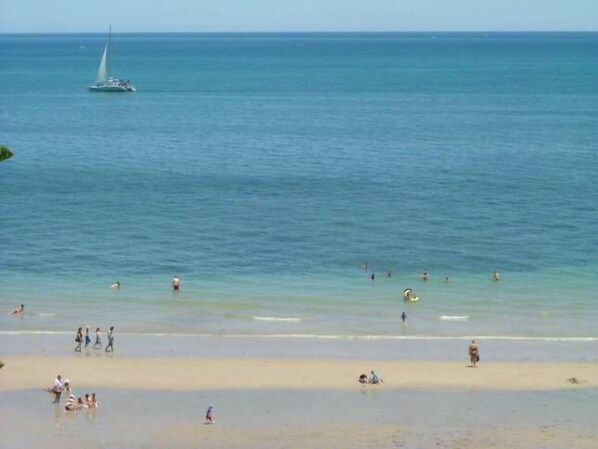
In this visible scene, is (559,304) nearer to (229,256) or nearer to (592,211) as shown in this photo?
(229,256)

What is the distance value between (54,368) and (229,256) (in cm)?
1829

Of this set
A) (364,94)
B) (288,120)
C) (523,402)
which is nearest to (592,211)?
(523,402)

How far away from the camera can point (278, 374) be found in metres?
36.7

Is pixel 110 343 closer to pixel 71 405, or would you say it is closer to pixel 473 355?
pixel 71 405

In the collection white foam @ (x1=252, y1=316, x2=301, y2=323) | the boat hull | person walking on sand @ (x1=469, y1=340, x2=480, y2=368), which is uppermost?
the boat hull

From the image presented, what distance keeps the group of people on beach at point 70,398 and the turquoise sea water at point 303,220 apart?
8873mm

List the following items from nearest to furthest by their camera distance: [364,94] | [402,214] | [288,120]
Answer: [402,214] < [288,120] < [364,94]

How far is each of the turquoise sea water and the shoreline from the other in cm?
464

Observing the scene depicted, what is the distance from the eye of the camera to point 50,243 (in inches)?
2249

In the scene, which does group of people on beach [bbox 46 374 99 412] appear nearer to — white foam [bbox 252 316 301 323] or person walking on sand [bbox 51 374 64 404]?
person walking on sand [bbox 51 374 64 404]

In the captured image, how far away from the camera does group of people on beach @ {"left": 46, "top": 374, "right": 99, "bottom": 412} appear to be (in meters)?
32.8

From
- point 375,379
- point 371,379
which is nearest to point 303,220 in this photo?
point 371,379

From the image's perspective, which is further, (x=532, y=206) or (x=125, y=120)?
(x=125, y=120)

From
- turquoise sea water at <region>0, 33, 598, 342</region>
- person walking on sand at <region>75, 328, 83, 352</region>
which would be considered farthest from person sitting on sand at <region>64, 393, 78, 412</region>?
turquoise sea water at <region>0, 33, 598, 342</region>
